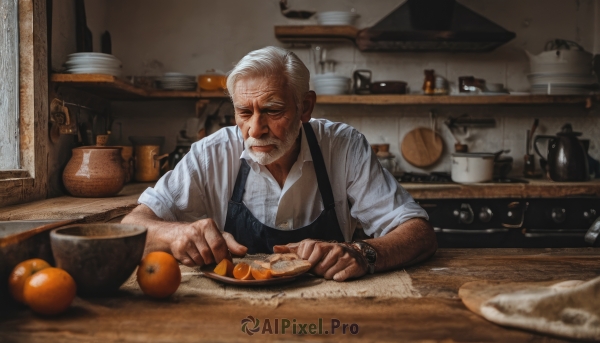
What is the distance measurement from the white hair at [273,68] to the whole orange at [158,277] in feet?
3.22

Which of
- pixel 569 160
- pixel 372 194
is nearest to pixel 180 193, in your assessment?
pixel 372 194

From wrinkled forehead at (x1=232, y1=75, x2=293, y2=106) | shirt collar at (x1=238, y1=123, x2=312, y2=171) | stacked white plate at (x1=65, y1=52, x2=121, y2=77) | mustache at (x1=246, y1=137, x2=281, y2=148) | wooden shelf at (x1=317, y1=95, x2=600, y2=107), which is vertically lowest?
shirt collar at (x1=238, y1=123, x2=312, y2=171)

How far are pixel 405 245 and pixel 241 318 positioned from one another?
0.74 meters

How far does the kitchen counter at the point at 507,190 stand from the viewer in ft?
11.8

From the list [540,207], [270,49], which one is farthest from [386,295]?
[540,207]

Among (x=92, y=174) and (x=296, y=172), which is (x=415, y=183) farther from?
(x=92, y=174)

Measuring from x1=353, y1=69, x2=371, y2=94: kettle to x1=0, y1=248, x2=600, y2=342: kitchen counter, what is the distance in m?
2.91

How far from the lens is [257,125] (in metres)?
2.00

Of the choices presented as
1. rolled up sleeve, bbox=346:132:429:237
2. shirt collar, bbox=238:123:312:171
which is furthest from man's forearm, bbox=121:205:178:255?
rolled up sleeve, bbox=346:132:429:237

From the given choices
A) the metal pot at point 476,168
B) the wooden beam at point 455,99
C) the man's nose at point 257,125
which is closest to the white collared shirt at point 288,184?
the man's nose at point 257,125

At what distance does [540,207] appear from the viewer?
12.1ft

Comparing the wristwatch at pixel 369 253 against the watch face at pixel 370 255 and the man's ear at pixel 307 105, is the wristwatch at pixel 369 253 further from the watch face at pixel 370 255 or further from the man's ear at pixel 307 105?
the man's ear at pixel 307 105

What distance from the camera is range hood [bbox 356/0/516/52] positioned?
3902 mm

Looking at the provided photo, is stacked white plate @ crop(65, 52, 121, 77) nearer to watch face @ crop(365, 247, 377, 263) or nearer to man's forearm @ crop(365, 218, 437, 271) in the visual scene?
man's forearm @ crop(365, 218, 437, 271)
